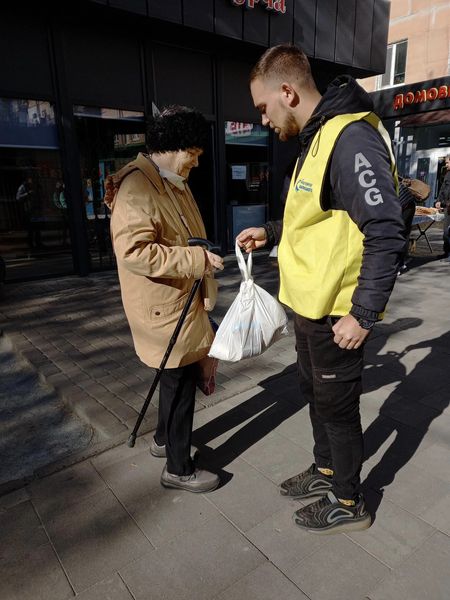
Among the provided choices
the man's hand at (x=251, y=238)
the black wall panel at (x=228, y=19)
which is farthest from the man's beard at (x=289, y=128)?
the black wall panel at (x=228, y=19)

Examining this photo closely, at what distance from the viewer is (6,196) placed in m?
7.43

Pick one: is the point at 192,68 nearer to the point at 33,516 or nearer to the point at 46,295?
the point at 46,295

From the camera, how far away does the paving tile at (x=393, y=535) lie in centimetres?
202

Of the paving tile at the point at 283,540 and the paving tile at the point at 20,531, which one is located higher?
the paving tile at the point at 283,540

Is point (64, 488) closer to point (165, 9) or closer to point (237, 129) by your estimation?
point (165, 9)

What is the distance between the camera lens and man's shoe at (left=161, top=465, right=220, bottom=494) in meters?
2.44

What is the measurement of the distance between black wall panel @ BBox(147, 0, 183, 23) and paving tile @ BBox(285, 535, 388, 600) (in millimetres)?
7915

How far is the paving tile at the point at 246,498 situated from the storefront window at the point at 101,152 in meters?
6.46

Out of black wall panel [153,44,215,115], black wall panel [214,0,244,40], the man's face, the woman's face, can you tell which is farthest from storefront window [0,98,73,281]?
the man's face

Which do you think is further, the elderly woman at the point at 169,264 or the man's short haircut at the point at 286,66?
the elderly woman at the point at 169,264

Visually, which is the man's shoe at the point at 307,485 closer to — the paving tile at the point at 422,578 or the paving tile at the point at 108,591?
the paving tile at the point at 422,578

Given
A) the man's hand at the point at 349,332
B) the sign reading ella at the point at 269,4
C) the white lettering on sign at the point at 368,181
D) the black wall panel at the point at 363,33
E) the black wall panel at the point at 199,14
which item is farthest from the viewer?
the black wall panel at the point at 363,33

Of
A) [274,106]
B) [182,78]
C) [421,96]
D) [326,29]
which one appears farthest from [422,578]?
[421,96]

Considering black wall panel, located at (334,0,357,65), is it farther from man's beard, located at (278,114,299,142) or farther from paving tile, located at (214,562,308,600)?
paving tile, located at (214,562,308,600)
